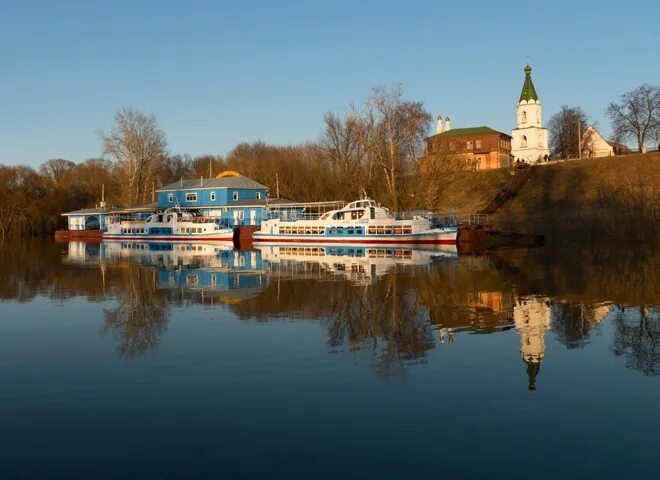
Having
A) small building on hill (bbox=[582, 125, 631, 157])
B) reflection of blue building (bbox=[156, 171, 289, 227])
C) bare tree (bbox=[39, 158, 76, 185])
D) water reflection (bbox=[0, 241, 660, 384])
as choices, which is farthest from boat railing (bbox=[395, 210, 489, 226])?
bare tree (bbox=[39, 158, 76, 185])

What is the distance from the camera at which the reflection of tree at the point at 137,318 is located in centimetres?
1744

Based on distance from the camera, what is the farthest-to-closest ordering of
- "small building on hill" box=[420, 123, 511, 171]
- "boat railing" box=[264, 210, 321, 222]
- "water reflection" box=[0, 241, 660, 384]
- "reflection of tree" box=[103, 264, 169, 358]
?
"small building on hill" box=[420, 123, 511, 171]
"boat railing" box=[264, 210, 321, 222]
"reflection of tree" box=[103, 264, 169, 358]
"water reflection" box=[0, 241, 660, 384]

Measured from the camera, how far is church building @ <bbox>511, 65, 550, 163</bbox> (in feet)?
367

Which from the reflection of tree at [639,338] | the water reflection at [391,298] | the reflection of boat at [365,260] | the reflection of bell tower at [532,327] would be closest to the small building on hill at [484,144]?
the reflection of boat at [365,260]

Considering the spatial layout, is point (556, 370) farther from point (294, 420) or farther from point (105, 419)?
point (105, 419)

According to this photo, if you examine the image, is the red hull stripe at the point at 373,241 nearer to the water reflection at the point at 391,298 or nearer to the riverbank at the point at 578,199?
the riverbank at the point at 578,199

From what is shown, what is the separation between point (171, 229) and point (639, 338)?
6680 centimetres

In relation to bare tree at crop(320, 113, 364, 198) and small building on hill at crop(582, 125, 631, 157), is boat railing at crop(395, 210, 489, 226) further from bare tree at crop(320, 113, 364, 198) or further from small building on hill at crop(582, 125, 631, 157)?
small building on hill at crop(582, 125, 631, 157)

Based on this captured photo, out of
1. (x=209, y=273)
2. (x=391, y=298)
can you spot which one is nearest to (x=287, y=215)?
(x=209, y=273)

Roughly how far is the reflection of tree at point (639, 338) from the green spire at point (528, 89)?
98.4 metres

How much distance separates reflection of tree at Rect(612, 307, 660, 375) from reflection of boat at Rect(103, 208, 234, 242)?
183ft

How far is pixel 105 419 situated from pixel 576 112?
120 metres

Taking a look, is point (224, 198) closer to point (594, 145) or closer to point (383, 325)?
point (383, 325)

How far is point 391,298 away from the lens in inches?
962
